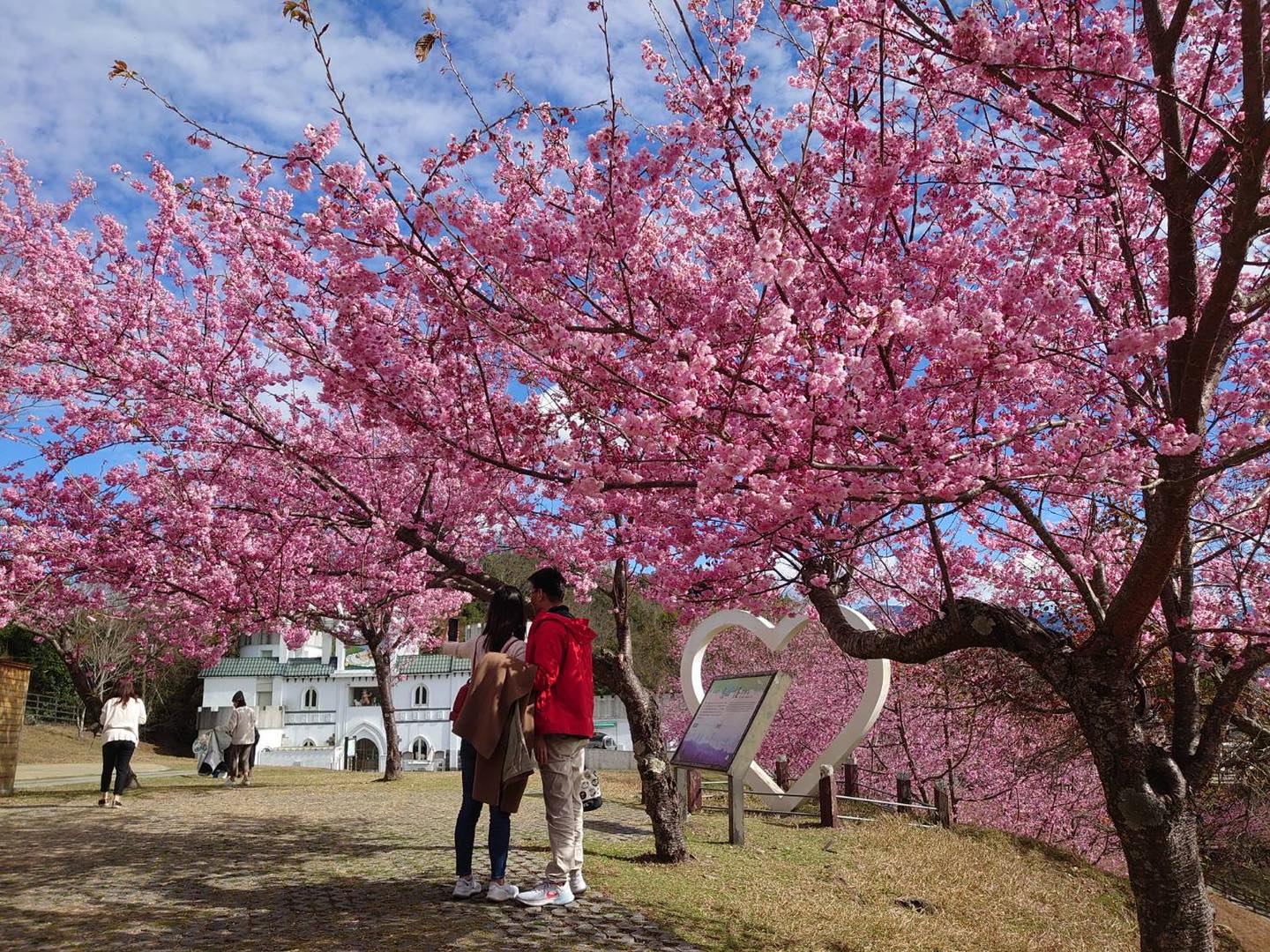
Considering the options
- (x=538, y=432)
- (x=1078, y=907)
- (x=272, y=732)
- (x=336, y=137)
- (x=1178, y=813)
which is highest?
(x=336, y=137)

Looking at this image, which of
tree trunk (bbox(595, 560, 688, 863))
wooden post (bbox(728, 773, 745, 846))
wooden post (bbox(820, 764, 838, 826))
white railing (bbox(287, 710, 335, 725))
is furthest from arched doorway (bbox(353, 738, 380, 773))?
tree trunk (bbox(595, 560, 688, 863))

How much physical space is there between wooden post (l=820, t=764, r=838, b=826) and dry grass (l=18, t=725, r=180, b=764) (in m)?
28.8

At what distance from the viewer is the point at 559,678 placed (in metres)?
5.13

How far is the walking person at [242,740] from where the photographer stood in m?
17.5

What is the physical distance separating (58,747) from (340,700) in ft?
44.8

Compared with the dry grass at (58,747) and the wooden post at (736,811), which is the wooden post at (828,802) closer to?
the wooden post at (736,811)

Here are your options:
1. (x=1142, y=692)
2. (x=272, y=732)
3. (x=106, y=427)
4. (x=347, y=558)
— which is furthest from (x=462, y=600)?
(x=272, y=732)

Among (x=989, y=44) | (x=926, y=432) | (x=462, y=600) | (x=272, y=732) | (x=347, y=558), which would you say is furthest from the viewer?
(x=272, y=732)

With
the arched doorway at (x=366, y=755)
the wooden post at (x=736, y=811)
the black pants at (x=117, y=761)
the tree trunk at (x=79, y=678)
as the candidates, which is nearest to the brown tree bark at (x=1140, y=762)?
the wooden post at (x=736, y=811)

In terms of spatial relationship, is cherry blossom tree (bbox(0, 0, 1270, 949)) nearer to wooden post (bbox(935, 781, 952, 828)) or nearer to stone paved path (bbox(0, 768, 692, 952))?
stone paved path (bbox(0, 768, 692, 952))

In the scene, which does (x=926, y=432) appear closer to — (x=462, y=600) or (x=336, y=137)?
(x=336, y=137)

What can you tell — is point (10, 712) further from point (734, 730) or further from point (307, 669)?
point (307, 669)

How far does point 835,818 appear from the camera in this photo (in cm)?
1048

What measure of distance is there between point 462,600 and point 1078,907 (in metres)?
19.0
